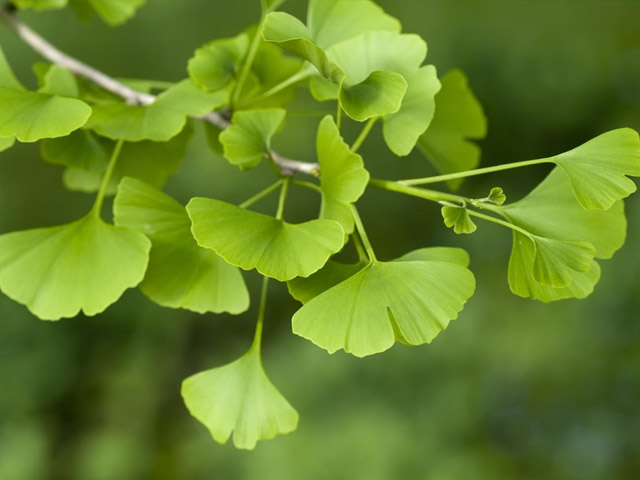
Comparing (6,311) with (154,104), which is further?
(6,311)

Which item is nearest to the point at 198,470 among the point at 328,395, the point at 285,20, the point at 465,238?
the point at 328,395

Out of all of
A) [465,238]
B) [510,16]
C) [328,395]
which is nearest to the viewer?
[328,395]

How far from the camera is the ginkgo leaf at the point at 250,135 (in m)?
0.44

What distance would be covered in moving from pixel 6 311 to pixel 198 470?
27.5 inches

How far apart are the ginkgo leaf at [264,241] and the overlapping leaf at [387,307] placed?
0.09ft

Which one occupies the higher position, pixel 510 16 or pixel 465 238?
pixel 510 16

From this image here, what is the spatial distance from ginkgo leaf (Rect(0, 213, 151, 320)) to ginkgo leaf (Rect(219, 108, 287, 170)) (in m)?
0.08

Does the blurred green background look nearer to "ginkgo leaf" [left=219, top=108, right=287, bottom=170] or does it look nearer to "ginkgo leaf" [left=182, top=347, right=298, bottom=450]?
"ginkgo leaf" [left=182, top=347, right=298, bottom=450]

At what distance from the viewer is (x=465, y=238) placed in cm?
213

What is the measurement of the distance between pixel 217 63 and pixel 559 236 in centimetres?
28

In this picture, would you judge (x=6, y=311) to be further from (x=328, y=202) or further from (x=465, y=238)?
(x=328, y=202)

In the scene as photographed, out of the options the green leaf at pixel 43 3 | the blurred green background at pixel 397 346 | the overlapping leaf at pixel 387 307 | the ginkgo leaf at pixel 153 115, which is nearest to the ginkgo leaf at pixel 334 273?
the overlapping leaf at pixel 387 307

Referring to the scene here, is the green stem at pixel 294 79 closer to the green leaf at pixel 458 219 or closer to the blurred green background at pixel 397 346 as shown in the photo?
the green leaf at pixel 458 219

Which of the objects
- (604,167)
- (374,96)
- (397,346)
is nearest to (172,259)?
(374,96)
